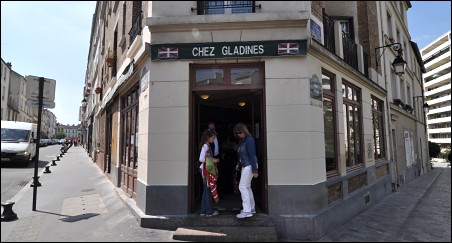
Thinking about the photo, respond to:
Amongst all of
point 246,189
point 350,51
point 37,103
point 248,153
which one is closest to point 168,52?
point 248,153

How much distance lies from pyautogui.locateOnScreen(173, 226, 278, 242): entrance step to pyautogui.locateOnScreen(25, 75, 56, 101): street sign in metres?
4.77

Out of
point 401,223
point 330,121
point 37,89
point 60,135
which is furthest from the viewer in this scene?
point 60,135

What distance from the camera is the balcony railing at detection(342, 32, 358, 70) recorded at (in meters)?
8.40

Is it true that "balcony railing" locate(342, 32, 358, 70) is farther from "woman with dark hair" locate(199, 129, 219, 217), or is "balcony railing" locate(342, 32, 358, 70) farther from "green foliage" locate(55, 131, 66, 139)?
"green foliage" locate(55, 131, 66, 139)

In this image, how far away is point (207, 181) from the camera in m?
5.54

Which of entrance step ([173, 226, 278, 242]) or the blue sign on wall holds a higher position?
the blue sign on wall

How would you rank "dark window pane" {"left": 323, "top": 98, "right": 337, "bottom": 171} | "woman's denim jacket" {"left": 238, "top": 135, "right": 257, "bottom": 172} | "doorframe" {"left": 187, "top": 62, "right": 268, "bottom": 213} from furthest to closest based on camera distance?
"dark window pane" {"left": 323, "top": 98, "right": 337, "bottom": 171}
"doorframe" {"left": 187, "top": 62, "right": 268, "bottom": 213}
"woman's denim jacket" {"left": 238, "top": 135, "right": 257, "bottom": 172}

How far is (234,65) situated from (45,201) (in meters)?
6.21

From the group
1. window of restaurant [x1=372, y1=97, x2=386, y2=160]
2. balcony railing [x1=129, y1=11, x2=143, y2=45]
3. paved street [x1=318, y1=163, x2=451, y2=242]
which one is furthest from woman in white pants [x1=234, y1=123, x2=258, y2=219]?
window of restaurant [x1=372, y1=97, x2=386, y2=160]

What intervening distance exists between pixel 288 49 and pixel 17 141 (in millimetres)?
15713

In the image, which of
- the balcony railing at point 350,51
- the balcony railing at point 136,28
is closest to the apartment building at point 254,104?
the balcony railing at point 136,28

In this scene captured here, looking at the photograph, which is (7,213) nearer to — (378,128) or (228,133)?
(228,133)

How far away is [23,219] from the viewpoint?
5.90 metres

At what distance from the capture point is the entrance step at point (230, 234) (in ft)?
15.7
